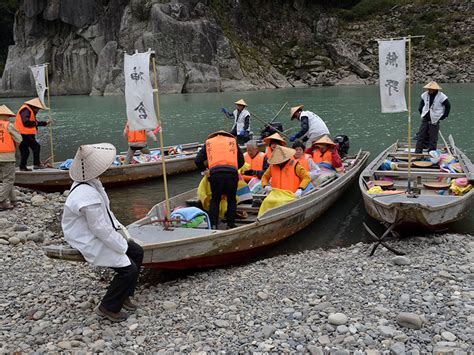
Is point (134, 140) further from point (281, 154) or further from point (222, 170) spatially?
point (222, 170)

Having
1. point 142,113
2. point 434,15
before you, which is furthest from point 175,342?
point 434,15

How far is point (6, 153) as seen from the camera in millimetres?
10242

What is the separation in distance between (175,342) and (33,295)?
240cm

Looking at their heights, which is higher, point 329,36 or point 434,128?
point 329,36

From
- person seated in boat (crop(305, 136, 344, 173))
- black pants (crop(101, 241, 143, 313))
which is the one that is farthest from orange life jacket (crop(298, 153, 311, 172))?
black pants (crop(101, 241, 143, 313))

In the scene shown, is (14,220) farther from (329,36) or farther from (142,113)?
(329,36)

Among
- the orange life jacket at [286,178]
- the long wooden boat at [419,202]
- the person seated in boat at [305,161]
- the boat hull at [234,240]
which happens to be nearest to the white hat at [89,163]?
the boat hull at [234,240]

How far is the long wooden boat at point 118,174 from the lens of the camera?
12.2m

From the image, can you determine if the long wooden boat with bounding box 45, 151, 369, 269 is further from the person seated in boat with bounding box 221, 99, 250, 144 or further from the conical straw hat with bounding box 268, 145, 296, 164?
the person seated in boat with bounding box 221, 99, 250, 144

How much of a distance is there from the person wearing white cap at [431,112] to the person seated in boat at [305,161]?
390cm

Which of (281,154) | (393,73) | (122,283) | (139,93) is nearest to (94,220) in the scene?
(122,283)

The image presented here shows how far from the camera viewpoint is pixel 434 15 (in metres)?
65.0

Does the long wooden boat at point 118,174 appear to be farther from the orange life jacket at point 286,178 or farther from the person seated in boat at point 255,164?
the orange life jacket at point 286,178

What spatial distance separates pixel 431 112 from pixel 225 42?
4610cm
